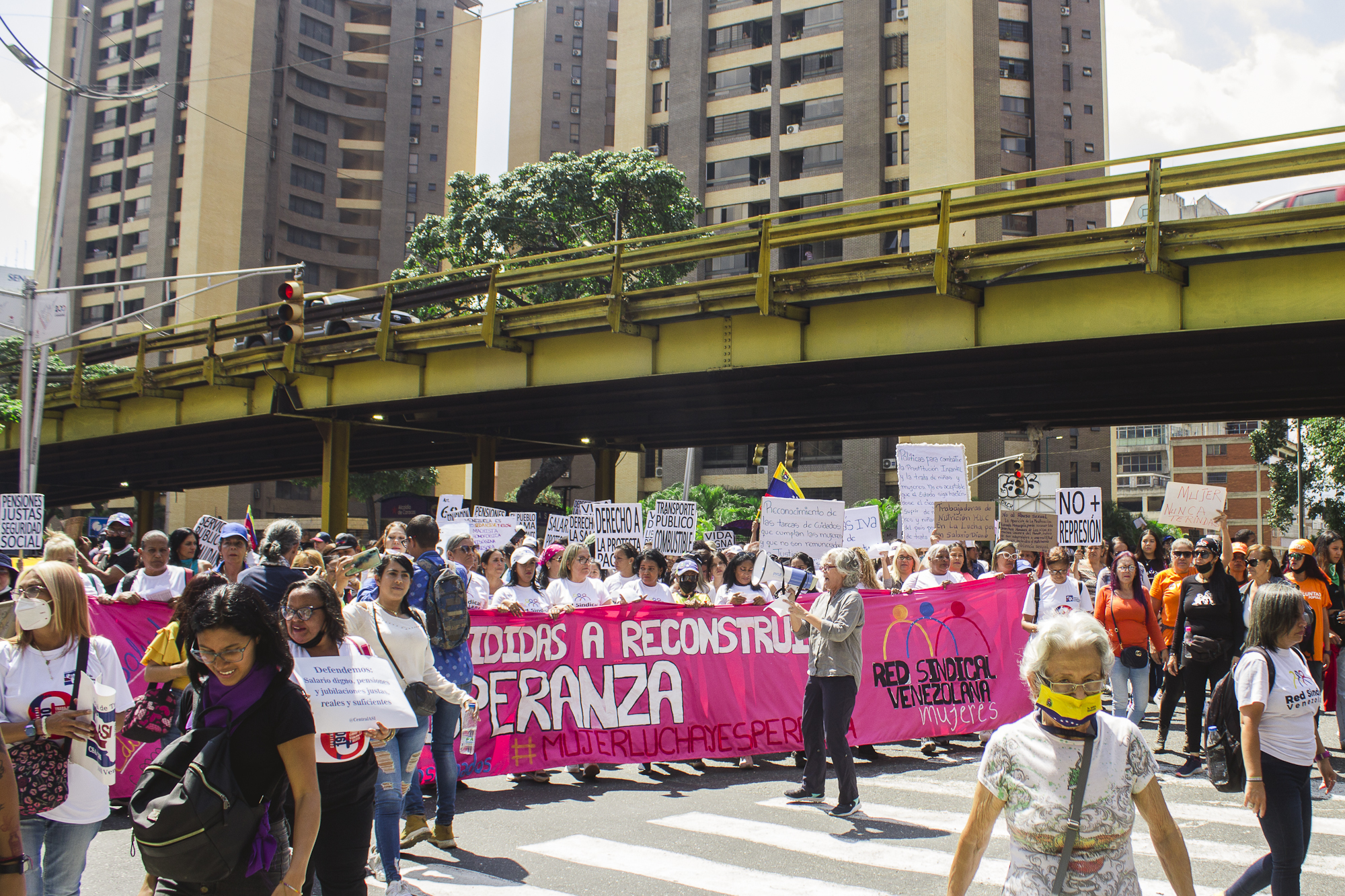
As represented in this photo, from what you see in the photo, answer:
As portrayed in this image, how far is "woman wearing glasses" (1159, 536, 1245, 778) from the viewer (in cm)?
910

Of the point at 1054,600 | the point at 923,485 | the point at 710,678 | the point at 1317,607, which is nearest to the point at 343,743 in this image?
the point at 710,678

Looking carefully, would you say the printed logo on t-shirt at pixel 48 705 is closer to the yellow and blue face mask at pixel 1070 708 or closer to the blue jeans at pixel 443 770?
the blue jeans at pixel 443 770

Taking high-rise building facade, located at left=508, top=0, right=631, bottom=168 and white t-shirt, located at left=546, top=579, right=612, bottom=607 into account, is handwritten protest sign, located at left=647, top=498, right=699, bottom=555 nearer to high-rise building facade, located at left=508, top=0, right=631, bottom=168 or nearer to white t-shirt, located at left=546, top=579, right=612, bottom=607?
white t-shirt, located at left=546, top=579, right=612, bottom=607

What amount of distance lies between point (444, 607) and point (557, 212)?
3700cm

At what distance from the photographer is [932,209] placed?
53.6 feet

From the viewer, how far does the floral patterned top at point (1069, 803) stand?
317 centimetres

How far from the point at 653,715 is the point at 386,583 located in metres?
4.05

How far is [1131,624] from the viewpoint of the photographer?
9.84 meters

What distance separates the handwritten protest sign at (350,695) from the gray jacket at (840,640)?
4.06 metres

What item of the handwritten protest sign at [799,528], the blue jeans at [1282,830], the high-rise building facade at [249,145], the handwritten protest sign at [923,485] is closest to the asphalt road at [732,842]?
the blue jeans at [1282,830]

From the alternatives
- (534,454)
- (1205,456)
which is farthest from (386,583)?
(1205,456)

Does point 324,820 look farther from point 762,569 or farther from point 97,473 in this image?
point 97,473

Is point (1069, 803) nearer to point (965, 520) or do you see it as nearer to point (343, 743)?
point (343, 743)

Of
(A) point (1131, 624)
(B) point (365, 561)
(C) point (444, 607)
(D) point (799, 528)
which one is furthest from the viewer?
(D) point (799, 528)
